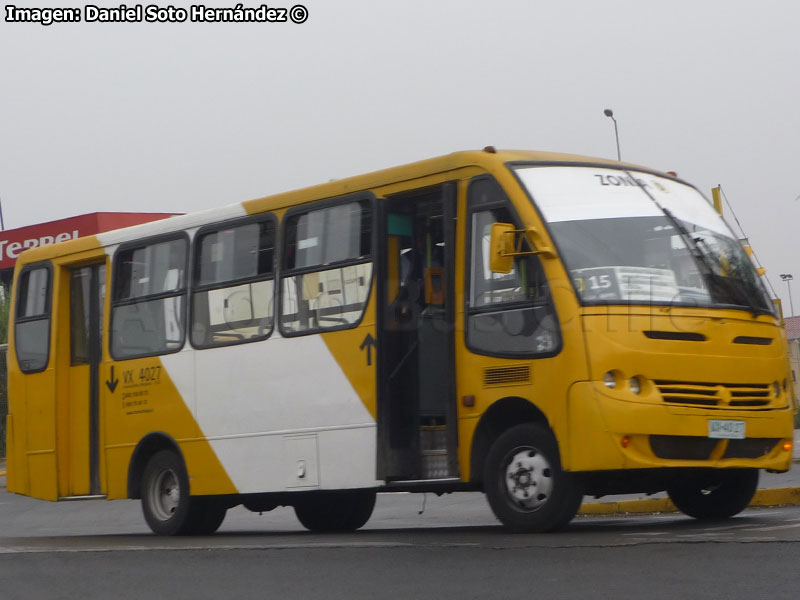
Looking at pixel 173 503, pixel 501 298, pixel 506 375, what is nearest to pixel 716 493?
pixel 506 375

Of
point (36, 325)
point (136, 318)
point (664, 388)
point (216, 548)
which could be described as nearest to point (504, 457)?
point (664, 388)

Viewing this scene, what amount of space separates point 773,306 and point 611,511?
428cm

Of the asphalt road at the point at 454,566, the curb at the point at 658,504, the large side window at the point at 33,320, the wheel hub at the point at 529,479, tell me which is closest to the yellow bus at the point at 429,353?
the wheel hub at the point at 529,479

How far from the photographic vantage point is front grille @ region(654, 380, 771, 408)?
10.1 m

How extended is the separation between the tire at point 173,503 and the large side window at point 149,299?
1110mm

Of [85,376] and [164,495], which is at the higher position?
[85,376]

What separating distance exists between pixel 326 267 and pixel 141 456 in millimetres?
3286

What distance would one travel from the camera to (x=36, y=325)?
15.8 meters

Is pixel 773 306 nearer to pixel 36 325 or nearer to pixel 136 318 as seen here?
pixel 136 318

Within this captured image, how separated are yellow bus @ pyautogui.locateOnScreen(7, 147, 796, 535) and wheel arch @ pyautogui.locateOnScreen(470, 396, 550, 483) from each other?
17 mm

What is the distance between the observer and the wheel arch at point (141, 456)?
556 inches

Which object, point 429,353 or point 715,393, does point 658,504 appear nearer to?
point 429,353

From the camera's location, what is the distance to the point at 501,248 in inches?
409

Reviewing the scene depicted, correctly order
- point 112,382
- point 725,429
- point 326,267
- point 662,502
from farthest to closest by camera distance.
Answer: point 112,382
point 662,502
point 326,267
point 725,429
